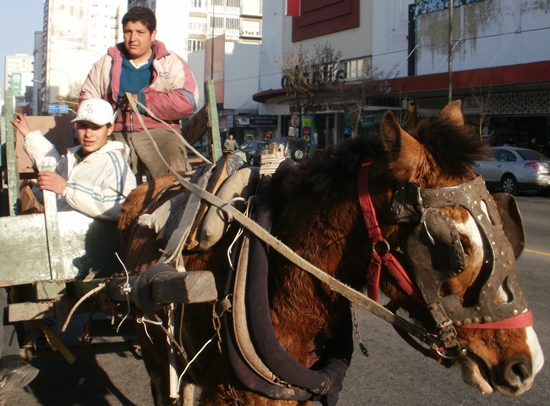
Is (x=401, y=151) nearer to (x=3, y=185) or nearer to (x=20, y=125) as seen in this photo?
(x=20, y=125)

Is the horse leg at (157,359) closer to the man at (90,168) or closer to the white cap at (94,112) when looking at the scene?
the man at (90,168)

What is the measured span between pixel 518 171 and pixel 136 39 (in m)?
17.7

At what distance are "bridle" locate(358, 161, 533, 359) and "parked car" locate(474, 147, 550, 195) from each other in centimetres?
1740

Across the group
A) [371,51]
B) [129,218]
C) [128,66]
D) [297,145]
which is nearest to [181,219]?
[129,218]

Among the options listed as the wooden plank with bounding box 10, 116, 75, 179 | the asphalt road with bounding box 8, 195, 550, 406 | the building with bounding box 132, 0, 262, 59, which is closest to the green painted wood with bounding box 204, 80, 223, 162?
the asphalt road with bounding box 8, 195, 550, 406

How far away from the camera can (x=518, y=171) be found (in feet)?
63.7

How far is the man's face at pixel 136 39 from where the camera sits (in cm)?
423

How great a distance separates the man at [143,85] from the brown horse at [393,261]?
1.85 meters

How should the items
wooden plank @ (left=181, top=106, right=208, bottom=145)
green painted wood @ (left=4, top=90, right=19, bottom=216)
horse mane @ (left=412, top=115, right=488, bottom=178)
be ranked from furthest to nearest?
wooden plank @ (left=181, top=106, right=208, bottom=145)
green painted wood @ (left=4, top=90, right=19, bottom=216)
horse mane @ (left=412, top=115, right=488, bottom=178)

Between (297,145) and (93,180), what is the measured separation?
24655mm

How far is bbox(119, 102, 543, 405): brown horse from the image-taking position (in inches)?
78.0

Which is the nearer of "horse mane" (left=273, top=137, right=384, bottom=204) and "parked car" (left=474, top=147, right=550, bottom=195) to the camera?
"horse mane" (left=273, top=137, right=384, bottom=204)

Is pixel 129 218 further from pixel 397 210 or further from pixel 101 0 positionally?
pixel 101 0

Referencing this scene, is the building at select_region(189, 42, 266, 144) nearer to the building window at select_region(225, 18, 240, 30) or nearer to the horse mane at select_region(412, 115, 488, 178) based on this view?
the building window at select_region(225, 18, 240, 30)
